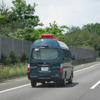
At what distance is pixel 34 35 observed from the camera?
1642 inches

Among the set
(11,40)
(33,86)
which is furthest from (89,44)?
(33,86)

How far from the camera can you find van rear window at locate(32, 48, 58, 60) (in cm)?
1741

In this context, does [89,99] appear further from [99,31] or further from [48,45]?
[99,31]

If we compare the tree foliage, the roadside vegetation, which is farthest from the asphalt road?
the tree foliage

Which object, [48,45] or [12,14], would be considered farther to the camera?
[12,14]

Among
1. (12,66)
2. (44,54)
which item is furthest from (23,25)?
(44,54)

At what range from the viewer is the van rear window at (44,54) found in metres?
17.4

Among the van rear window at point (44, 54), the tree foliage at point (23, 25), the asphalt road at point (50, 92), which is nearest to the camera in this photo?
the asphalt road at point (50, 92)

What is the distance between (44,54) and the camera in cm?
1752

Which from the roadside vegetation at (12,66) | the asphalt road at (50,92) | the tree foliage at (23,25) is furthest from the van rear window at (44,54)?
the tree foliage at (23,25)

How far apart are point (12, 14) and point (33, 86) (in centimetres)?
2588

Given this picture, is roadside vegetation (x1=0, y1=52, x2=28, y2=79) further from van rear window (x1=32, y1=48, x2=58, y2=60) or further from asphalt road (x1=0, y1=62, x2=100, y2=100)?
asphalt road (x1=0, y1=62, x2=100, y2=100)

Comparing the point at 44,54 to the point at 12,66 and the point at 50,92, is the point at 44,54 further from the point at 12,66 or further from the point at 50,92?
the point at 12,66

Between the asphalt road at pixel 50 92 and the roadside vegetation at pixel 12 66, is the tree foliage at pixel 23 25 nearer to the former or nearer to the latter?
the roadside vegetation at pixel 12 66
